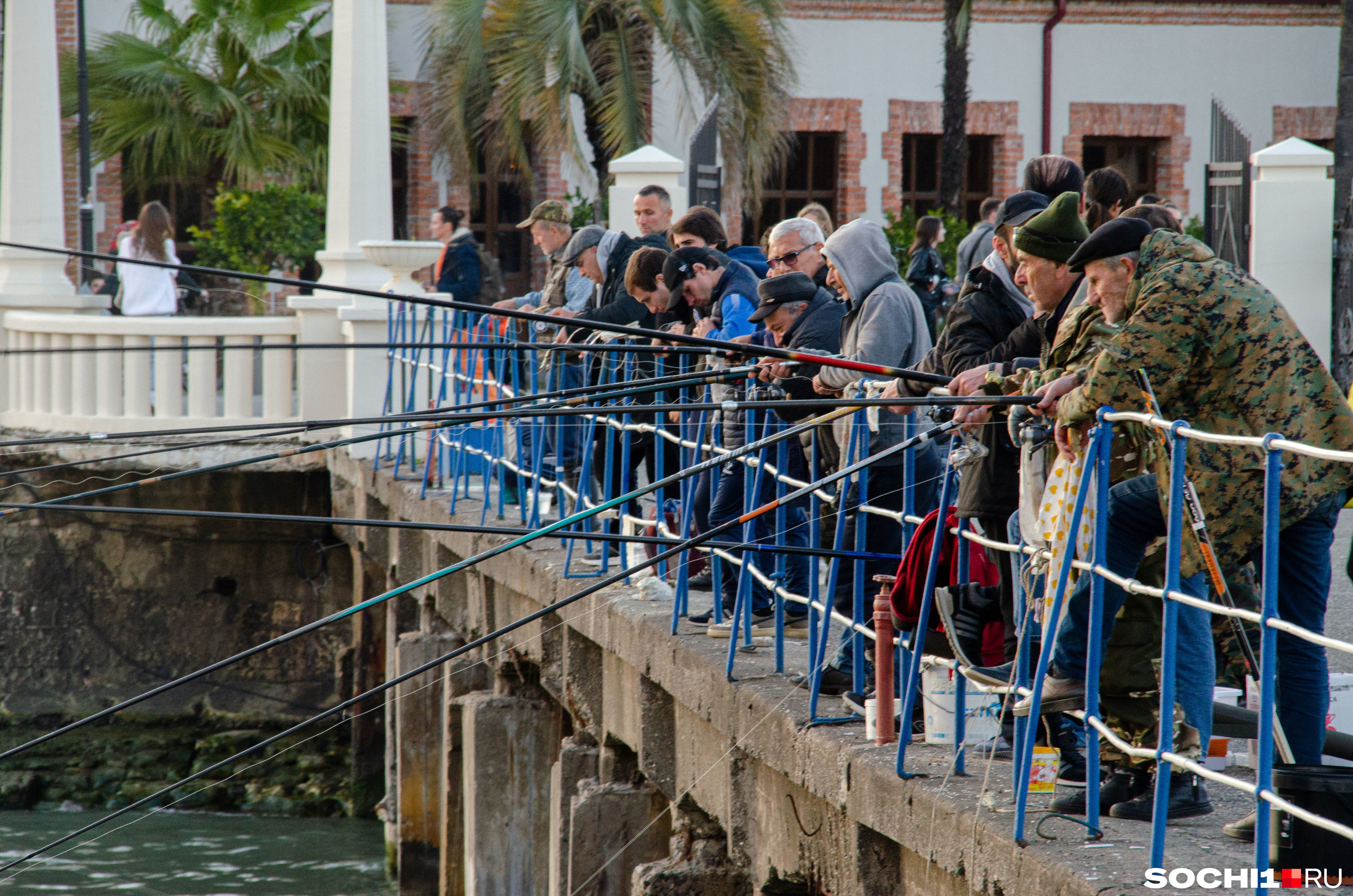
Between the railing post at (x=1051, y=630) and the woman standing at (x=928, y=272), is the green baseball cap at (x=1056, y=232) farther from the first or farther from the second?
the woman standing at (x=928, y=272)

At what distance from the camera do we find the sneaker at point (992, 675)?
3.88 meters

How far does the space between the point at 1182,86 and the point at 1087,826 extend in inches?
829

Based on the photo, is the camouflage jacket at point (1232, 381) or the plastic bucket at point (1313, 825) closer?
the plastic bucket at point (1313, 825)

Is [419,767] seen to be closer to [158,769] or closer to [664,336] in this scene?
[158,769]

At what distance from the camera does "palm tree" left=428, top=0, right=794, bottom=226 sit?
18.4 m

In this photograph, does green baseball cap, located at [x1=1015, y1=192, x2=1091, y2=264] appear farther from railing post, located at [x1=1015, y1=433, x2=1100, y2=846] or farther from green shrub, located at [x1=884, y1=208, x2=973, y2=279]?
green shrub, located at [x1=884, y1=208, x2=973, y2=279]

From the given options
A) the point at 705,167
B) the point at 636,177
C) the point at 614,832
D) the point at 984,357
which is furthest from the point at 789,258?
the point at 705,167

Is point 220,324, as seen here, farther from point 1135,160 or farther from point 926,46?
point 1135,160

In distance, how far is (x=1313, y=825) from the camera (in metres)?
3.06

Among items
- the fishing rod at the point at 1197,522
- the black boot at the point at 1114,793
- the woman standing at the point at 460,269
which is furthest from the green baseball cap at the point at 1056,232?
the woman standing at the point at 460,269

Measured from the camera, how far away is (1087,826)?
11.2ft

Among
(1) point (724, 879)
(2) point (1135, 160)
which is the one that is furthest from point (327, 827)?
(2) point (1135, 160)

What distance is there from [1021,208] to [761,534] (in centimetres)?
150

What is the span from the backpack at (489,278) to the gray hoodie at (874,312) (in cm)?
572
